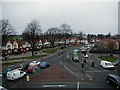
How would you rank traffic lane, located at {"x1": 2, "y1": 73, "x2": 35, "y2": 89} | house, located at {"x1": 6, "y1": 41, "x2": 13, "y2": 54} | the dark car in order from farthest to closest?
house, located at {"x1": 6, "y1": 41, "x2": 13, "y2": 54} < traffic lane, located at {"x1": 2, "y1": 73, "x2": 35, "y2": 89} < the dark car

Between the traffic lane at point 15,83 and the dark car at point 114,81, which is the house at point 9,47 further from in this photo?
the dark car at point 114,81

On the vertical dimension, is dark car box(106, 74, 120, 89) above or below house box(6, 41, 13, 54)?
below

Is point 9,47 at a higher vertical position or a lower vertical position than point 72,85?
higher

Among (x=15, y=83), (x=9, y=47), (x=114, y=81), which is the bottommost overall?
(x=15, y=83)

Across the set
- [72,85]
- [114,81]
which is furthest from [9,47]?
[114,81]

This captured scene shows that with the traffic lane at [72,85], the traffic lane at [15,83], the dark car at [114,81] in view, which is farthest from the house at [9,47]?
the dark car at [114,81]

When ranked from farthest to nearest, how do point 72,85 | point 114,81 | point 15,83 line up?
point 15,83 < point 72,85 < point 114,81

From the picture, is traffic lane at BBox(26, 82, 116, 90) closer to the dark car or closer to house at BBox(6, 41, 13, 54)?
the dark car

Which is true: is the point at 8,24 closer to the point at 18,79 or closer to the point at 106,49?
the point at 18,79

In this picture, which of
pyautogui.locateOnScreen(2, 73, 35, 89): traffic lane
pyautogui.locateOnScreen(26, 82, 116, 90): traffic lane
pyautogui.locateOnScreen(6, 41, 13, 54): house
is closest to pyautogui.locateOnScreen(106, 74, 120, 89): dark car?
pyautogui.locateOnScreen(26, 82, 116, 90): traffic lane

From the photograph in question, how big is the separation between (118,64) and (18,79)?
17.9 metres

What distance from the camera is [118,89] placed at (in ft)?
39.5

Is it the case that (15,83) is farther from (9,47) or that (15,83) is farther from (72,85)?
(9,47)

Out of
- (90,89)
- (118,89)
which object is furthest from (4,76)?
(118,89)
